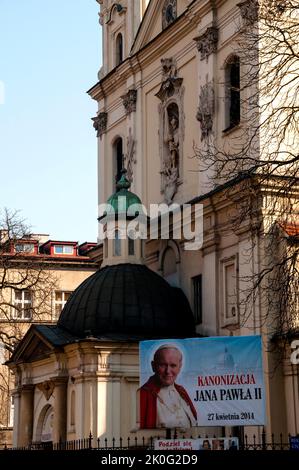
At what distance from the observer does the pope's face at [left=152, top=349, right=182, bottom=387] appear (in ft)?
97.9

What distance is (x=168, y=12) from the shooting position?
127ft

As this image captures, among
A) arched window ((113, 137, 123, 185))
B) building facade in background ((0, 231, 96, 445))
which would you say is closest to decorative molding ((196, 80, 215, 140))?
arched window ((113, 137, 123, 185))

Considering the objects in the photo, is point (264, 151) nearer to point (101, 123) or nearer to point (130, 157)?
point (130, 157)

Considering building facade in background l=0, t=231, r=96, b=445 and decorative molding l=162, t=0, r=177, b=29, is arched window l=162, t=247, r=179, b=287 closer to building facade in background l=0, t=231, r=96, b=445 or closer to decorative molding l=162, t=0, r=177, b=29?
decorative molding l=162, t=0, r=177, b=29

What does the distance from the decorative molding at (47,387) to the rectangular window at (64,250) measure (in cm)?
2696

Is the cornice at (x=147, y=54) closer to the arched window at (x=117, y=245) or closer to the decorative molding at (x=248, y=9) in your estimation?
the decorative molding at (x=248, y=9)

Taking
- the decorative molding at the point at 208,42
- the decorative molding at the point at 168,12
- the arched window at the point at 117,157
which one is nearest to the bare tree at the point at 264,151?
the decorative molding at the point at 208,42

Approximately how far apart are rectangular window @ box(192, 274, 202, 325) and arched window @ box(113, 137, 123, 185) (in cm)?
778

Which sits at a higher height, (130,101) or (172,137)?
(130,101)

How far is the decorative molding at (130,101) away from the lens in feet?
131

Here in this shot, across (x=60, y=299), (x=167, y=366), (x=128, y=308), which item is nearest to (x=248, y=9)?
(x=128, y=308)

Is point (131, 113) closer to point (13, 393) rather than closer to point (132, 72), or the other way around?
point (132, 72)

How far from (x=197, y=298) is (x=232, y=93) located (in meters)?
6.30
